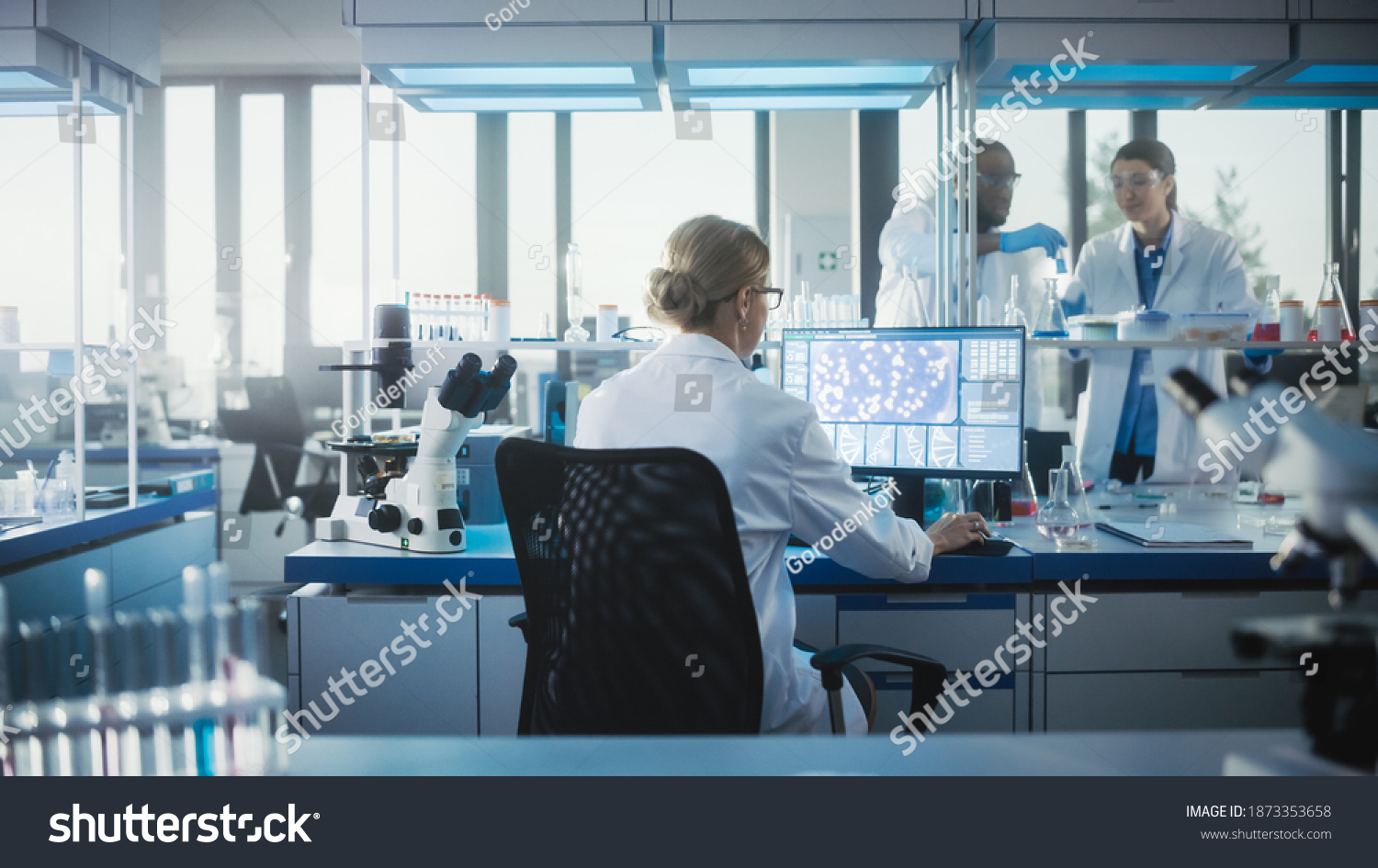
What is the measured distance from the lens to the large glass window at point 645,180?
5223mm

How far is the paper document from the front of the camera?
1.72 meters

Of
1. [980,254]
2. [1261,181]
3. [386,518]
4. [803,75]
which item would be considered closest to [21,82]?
[386,518]

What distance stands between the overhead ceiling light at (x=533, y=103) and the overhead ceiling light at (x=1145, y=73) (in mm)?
1171

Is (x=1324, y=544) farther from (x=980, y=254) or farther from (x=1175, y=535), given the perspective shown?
(x=980, y=254)

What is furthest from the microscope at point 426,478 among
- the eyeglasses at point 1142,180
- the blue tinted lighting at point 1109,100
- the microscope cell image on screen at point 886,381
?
the eyeglasses at point 1142,180

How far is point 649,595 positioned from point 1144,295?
2.57 metres

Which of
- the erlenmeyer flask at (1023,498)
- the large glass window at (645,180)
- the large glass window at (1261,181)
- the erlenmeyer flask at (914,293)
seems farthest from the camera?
the large glass window at (645,180)

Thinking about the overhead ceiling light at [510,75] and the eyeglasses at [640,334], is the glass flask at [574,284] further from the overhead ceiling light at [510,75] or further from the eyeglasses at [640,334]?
the overhead ceiling light at [510,75]

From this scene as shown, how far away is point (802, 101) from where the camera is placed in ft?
8.36

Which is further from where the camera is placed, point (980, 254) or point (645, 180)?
point (645, 180)

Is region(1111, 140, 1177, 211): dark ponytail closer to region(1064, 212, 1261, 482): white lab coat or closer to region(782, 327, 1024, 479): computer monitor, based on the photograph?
region(1064, 212, 1261, 482): white lab coat

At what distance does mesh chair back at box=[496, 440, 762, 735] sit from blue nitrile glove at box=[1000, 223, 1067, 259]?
1.69 meters

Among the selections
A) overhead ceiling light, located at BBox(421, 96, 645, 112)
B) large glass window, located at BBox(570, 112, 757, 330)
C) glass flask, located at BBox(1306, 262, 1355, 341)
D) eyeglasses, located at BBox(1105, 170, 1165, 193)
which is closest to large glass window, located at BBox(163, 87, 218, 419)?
large glass window, located at BBox(570, 112, 757, 330)
